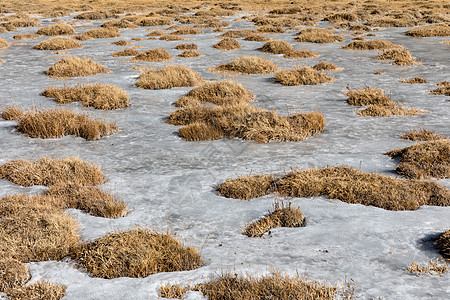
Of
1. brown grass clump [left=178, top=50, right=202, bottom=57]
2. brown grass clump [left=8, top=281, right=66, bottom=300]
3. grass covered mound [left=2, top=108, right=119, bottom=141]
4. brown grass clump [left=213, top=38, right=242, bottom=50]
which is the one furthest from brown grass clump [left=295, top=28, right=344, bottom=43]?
brown grass clump [left=8, top=281, right=66, bottom=300]

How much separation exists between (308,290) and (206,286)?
1.20m

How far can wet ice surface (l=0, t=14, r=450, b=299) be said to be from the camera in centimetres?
518

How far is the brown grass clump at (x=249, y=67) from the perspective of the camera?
19.3 m

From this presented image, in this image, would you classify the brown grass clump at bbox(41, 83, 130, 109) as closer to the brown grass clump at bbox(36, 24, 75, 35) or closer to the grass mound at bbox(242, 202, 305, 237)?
the grass mound at bbox(242, 202, 305, 237)

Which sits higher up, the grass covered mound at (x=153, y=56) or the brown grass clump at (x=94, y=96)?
the grass covered mound at (x=153, y=56)

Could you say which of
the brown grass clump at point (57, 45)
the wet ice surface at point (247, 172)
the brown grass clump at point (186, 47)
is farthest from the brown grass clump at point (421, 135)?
the brown grass clump at point (57, 45)

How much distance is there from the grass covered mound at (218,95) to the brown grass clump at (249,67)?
4.35 m

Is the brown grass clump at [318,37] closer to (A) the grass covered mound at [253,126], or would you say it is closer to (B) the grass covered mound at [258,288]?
(A) the grass covered mound at [253,126]

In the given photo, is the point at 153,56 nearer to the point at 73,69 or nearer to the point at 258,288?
the point at 73,69

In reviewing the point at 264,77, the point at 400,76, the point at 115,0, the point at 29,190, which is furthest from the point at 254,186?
the point at 115,0

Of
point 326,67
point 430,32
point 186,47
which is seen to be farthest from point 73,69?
point 430,32

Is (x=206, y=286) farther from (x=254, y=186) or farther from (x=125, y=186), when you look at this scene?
(x=125, y=186)

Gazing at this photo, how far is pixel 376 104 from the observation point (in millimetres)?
13484

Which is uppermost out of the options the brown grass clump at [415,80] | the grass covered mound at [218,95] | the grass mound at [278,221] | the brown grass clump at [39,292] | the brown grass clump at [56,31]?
the brown grass clump at [56,31]
